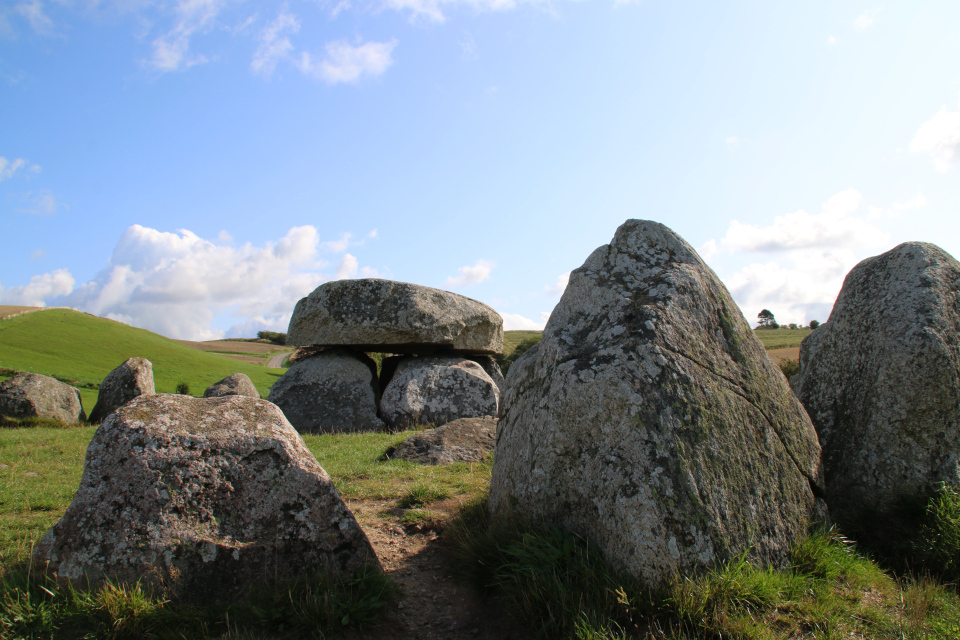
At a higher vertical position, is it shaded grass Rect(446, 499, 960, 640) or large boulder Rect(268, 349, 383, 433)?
large boulder Rect(268, 349, 383, 433)

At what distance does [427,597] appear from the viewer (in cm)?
386

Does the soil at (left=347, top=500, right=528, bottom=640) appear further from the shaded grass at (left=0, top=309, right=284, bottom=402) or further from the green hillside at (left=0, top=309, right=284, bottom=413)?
the green hillside at (left=0, top=309, right=284, bottom=413)

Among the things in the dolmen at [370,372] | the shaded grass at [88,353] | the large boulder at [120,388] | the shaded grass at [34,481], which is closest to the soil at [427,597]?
the shaded grass at [34,481]

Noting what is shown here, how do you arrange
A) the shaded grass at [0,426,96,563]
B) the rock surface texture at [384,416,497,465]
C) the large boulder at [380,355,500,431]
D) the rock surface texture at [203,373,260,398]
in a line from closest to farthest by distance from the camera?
the shaded grass at [0,426,96,563] < the rock surface texture at [384,416,497,465] < the large boulder at [380,355,500,431] < the rock surface texture at [203,373,260,398]

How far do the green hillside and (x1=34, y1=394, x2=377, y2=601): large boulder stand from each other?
1973cm

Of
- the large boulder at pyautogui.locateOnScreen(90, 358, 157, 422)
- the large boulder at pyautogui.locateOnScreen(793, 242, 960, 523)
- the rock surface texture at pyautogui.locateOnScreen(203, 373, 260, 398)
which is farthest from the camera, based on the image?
the rock surface texture at pyautogui.locateOnScreen(203, 373, 260, 398)

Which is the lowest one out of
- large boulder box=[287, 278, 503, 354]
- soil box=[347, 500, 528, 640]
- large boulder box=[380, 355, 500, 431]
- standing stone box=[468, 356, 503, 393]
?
soil box=[347, 500, 528, 640]

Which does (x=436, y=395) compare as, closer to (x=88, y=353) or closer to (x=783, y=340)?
(x=88, y=353)

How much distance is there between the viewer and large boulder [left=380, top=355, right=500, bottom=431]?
12367mm

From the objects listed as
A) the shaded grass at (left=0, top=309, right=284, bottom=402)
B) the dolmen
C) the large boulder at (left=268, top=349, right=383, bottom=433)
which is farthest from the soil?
the shaded grass at (left=0, top=309, right=284, bottom=402)

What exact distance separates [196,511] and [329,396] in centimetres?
949

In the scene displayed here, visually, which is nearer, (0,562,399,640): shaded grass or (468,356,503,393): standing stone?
(0,562,399,640): shaded grass

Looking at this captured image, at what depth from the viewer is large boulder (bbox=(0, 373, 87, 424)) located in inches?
533

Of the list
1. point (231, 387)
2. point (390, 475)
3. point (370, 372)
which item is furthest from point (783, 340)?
point (390, 475)
